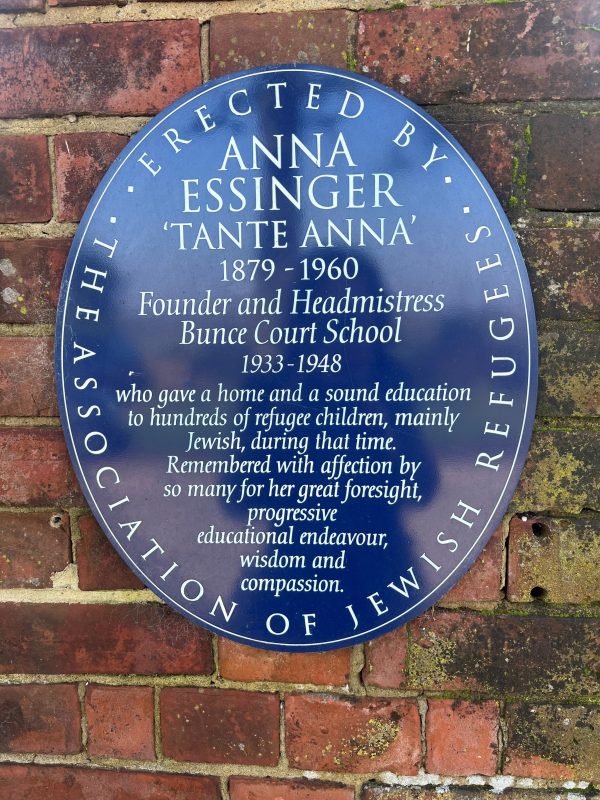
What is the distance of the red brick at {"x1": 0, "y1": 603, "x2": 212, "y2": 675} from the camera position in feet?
2.78

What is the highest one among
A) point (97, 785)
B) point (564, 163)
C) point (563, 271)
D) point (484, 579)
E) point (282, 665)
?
point (564, 163)

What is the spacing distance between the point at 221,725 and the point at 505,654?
395mm

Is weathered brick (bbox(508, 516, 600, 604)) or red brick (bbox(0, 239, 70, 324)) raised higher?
red brick (bbox(0, 239, 70, 324))

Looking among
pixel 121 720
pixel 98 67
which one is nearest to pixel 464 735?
pixel 121 720

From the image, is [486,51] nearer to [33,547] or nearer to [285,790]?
[33,547]

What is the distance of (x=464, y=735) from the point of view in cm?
82

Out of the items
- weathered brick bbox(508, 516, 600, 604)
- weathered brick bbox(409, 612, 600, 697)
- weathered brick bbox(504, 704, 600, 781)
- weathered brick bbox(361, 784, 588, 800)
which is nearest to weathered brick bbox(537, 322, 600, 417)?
weathered brick bbox(508, 516, 600, 604)

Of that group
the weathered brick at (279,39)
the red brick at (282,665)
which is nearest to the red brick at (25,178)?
the weathered brick at (279,39)

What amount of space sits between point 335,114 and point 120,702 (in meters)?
0.83

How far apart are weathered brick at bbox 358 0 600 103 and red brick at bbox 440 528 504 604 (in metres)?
0.56

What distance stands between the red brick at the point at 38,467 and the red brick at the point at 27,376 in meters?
0.03

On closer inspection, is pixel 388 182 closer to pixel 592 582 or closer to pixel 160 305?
pixel 160 305

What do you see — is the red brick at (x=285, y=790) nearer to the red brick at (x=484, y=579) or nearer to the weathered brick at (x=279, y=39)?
the red brick at (x=484, y=579)

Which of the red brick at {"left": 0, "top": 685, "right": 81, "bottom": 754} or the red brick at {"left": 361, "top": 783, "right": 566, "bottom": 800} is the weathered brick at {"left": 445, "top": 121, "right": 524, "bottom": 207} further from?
the red brick at {"left": 0, "top": 685, "right": 81, "bottom": 754}
